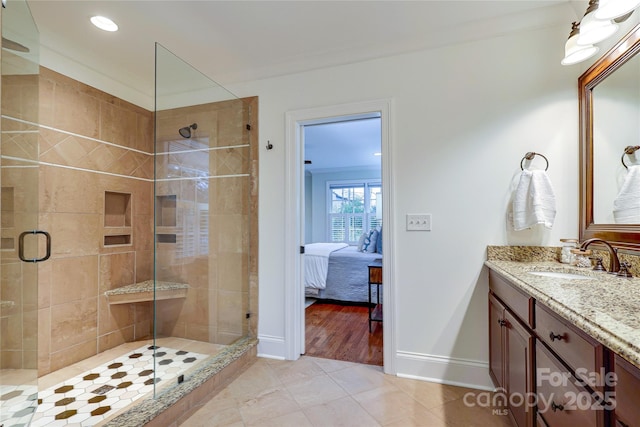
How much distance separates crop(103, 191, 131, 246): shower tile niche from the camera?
2.70 m

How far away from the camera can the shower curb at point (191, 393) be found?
1580 mm

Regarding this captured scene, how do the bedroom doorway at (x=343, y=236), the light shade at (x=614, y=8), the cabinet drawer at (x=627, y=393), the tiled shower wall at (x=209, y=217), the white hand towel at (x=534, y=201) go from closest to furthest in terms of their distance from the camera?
the cabinet drawer at (x=627, y=393)
the light shade at (x=614, y=8)
the white hand towel at (x=534, y=201)
the tiled shower wall at (x=209, y=217)
the bedroom doorway at (x=343, y=236)

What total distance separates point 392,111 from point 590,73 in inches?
47.2

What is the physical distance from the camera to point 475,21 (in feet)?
6.56


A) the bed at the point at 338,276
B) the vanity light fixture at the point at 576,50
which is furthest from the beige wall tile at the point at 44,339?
the vanity light fixture at the point at 576,50

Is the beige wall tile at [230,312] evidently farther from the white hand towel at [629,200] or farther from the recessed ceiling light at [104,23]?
the white hand towel at [629,200]

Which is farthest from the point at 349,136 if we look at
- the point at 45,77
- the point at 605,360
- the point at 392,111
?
the point at 605,360

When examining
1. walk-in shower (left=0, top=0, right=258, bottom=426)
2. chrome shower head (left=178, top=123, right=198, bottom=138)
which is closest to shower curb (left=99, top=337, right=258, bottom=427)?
walk-in shower (left=0, top=0, right=258, bottom=426)

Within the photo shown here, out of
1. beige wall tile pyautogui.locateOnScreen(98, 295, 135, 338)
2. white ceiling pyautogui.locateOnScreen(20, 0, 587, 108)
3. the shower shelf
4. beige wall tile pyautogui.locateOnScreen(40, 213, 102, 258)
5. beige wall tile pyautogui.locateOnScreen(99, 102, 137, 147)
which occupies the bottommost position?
beige wall tile pyautogui.locateOnScreen(98, 295, 135, 338)

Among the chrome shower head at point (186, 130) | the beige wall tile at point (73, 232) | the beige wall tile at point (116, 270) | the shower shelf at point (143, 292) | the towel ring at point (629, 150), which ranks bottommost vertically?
the shower shelf at point (143, 292)

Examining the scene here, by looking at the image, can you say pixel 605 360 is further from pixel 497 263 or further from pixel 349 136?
pixel 349 136

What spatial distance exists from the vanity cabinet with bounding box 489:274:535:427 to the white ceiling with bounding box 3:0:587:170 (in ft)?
5.62

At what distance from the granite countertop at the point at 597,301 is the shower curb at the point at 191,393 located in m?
1.99

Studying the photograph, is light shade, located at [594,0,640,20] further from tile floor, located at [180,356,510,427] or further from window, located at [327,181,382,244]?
window, located at [327,181,382,244]
